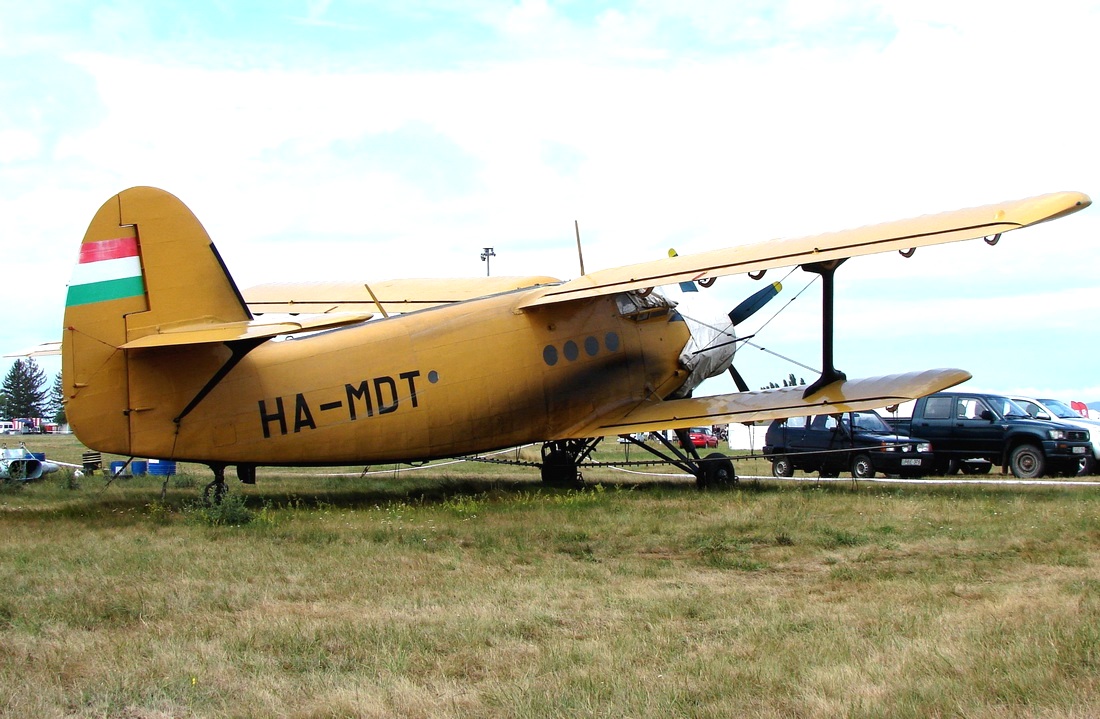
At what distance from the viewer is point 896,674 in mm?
5672

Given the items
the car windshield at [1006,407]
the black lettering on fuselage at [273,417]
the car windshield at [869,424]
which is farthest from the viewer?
the car windshield at [869,424]

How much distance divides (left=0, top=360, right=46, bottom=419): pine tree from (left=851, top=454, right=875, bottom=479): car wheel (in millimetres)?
132345

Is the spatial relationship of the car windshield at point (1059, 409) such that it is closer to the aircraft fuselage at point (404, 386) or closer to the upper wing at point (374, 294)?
the aircraft fuselage at point (404, 386)

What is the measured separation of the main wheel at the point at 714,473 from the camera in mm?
17500

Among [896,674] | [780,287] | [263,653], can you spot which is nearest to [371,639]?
[263,653]

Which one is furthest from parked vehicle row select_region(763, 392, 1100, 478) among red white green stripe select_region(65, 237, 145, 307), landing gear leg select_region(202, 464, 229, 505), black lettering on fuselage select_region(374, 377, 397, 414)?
red white green stripe select_region(65, 237, 145, 307)

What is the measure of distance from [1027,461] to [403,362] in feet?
44.1

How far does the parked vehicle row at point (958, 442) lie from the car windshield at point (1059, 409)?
6 centimetres

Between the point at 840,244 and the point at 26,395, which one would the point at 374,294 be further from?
the point at 26,395

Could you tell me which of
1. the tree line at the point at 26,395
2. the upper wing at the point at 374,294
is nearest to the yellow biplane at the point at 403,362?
the upper wing at the point at 374,294

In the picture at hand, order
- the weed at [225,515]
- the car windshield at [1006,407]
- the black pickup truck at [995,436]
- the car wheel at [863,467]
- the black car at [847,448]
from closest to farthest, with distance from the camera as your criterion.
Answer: the weed at [225,515], the black pickup truck at [995,436], the car windshield at [1006,407], the black car at [847,448], the car wheel at [863,467]

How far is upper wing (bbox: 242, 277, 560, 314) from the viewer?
19172 mm

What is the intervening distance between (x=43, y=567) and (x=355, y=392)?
5.26 m

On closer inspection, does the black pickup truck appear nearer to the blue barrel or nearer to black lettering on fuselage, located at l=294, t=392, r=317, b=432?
black lettering on fuselage, located at l=294, t=392, r=317, b=432
